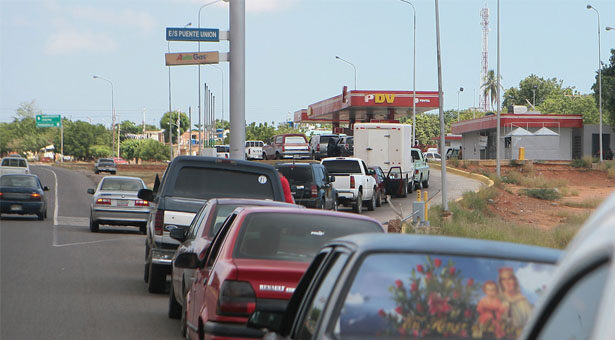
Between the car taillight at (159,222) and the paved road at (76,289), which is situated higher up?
the car taillight at (159,222)

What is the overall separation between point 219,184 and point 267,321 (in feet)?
29.2

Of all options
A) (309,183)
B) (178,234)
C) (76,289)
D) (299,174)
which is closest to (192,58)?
(299,174)

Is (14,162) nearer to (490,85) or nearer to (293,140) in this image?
(293,140)

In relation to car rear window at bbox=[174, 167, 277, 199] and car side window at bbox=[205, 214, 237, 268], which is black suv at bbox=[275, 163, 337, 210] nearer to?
car rear window at bbox=[174, 167, 277, 199]

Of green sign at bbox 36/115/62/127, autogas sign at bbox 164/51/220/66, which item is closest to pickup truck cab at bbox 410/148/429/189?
autogas sign at bbox 164/51/220/66

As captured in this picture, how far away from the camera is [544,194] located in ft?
144

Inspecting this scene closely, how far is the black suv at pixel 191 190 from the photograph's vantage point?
43.2ft

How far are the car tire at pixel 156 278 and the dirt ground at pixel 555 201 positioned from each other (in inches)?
820

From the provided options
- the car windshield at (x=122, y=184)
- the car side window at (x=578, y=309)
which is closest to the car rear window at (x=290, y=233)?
the car side window at (x=578, y=309)

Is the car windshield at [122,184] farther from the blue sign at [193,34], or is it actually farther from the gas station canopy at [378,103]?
the gas station canopy at [378,103]

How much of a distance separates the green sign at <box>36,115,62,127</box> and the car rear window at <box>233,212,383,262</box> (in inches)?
4618

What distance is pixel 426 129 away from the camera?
15138 centimetres

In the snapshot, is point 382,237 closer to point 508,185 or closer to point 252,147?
point 508,185

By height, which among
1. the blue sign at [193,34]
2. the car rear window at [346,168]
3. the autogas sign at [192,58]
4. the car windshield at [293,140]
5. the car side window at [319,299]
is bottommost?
the car side window at [319,299]
